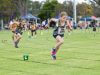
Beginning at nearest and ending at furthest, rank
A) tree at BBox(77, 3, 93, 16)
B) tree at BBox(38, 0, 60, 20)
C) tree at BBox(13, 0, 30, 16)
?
1. tree at BBox(13, 0, 30, 16)
2. tree at BBox(38, 0, 60, 20)
3. tree at BBox(77, 3, 93, 16)

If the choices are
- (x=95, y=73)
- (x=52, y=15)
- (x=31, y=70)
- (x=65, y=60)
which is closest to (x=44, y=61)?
(x=65, y=60)

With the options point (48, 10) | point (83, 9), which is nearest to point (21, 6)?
point (48, 10)

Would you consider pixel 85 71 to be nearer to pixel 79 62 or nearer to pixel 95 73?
pixel 95 73

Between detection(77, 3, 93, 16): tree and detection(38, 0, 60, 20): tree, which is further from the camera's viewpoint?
detection(77, 3, 93, 16): tree

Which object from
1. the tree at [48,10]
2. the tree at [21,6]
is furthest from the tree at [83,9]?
the tree at [21,6]

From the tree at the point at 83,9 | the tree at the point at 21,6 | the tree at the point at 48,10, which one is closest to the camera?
the tree at the point at 21,6

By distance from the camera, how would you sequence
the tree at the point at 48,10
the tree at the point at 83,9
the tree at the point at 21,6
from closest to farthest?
the tree at the point at 21,6 < the tree at the point at 48,10 < the tree at the point at 83,9

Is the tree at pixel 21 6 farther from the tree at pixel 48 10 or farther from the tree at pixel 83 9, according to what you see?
the tree at pixel 83 9

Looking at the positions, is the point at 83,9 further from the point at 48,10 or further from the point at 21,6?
the point at 21,6

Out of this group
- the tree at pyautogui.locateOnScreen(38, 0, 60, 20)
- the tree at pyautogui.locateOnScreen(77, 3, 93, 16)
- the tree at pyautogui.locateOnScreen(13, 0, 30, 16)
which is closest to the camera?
the tree at pyautogui.locateOnScreen(13, 0, 30, 16)

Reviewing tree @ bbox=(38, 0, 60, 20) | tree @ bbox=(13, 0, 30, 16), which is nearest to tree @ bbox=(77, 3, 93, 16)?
tree @ bbox=(38, 0, 60, 20)

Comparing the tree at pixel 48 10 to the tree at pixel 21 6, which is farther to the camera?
the tree at pixel 48 10

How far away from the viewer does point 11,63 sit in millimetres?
13984

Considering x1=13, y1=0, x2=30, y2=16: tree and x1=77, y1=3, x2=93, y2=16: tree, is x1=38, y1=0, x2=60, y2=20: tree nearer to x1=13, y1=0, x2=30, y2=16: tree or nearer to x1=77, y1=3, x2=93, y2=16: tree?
x1=77, y1=3, x2=93, y2=16: tree
